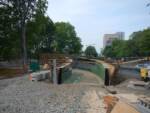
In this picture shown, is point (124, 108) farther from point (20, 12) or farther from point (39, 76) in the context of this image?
point (20, 12)

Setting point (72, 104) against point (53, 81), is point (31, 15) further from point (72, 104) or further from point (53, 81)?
point (72, 104)

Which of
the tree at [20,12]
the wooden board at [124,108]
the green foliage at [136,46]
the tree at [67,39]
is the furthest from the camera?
the tree at [67,39]

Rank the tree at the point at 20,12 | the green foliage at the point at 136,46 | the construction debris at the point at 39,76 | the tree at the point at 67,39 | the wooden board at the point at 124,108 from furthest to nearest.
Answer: the tree at the point at 67,39
the green foliage at the point at 136,46
the tree at the point at 20,12
the construction debris at the point at 39,76
the wooden board at the point at 124,108

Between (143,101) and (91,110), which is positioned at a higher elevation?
(143,101)

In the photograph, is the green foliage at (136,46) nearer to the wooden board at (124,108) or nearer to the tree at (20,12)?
the tree at (20,12)

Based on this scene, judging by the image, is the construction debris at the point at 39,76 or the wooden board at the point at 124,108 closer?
the wooden board at the point at 124,108

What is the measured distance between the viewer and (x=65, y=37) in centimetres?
11831

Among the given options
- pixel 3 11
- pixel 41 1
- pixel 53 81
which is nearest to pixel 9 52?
pixel 3 11

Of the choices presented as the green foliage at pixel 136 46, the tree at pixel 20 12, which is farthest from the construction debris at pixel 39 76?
the green foliage at pixel 136 46

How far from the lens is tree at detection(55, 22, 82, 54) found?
4619 inches

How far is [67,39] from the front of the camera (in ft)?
389

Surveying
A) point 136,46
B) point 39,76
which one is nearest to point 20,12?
point 39,76

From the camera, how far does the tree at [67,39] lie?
11731 centimetres

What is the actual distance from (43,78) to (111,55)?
421ft
